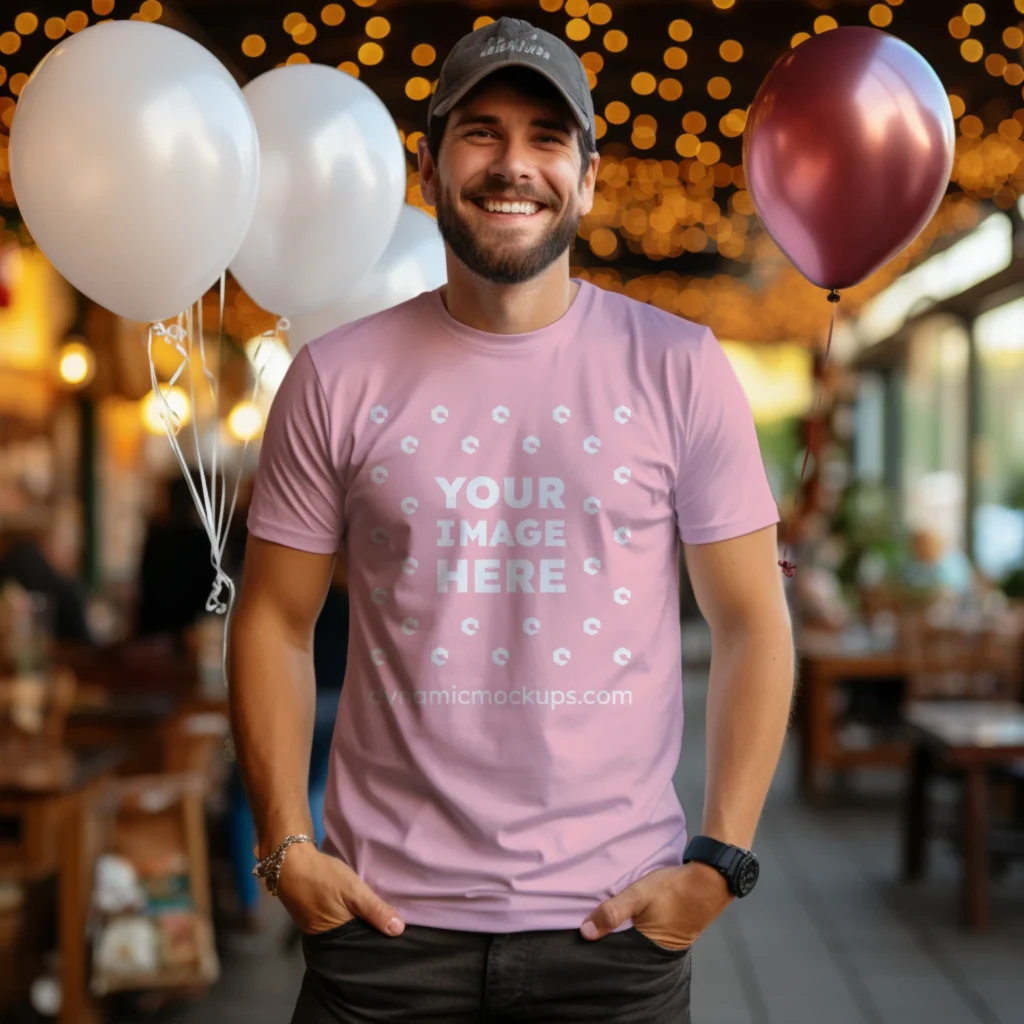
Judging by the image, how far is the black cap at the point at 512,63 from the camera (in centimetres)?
160

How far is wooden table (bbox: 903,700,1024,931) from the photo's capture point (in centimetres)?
516

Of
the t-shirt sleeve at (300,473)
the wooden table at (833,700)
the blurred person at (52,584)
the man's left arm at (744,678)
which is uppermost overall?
Answer: the t-shirt sleeve at (300,473)

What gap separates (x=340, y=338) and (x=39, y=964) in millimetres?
2879

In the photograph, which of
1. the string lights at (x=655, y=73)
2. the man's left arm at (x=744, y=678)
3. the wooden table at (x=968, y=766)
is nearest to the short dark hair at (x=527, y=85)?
the man's left arm at (x=744, y=678)

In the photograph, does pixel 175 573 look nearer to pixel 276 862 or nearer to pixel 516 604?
pixel 276 862

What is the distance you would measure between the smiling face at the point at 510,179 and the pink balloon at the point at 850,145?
1.38 ft

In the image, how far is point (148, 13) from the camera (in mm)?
4750

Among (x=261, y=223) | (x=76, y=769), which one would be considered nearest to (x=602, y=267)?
(x=76, y=769)

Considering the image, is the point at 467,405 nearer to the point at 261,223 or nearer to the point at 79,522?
the point at 261,223

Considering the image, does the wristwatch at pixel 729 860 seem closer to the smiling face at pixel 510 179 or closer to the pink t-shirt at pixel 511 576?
the pink t-shirt at pixel 511 576

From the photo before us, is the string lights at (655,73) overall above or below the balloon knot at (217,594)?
above

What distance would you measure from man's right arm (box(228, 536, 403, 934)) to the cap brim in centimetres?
55

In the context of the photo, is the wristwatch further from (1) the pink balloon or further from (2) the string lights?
(2) the string lights

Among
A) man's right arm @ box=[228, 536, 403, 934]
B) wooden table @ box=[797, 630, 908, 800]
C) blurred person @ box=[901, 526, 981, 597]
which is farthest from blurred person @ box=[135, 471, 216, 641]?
blurred person @ box=[901, 526, 981, 597]
